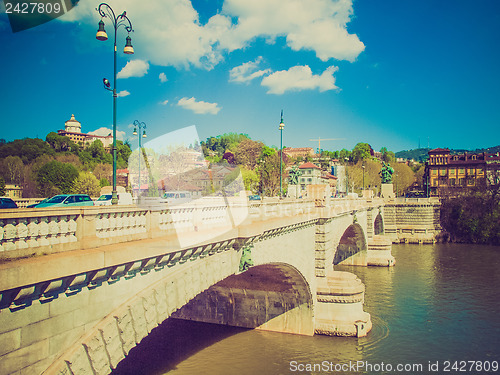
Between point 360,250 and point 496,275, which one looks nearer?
point 496,275

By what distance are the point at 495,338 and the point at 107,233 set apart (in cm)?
2212

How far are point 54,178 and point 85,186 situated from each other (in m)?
4.11

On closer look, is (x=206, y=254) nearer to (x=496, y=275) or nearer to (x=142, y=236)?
(x=142, y=236)

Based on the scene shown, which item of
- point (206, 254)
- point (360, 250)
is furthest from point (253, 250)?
point (360, 250)

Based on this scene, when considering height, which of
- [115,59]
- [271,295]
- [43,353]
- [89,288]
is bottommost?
[271,295]

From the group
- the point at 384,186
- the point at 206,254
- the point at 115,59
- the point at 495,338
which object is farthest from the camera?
the point at 384,186

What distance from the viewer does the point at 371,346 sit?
779 inches

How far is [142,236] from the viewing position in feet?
27.5

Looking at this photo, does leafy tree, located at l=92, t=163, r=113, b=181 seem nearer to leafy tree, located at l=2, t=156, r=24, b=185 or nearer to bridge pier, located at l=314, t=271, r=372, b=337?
leafy tree, located at l=2, t=156, r=24, b=185

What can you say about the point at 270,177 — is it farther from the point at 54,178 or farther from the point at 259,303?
the point at 259,303

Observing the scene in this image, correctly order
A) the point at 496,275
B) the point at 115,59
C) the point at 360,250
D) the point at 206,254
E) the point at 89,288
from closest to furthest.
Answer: the point at 89,288 → the point at 206,254 → the point at 115,59 → the point at 496,275 → the point at 360,250

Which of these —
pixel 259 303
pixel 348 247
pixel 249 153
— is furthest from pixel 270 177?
pixel 259 303

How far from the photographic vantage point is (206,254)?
10516mm

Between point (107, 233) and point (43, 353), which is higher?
point (107, 233)
